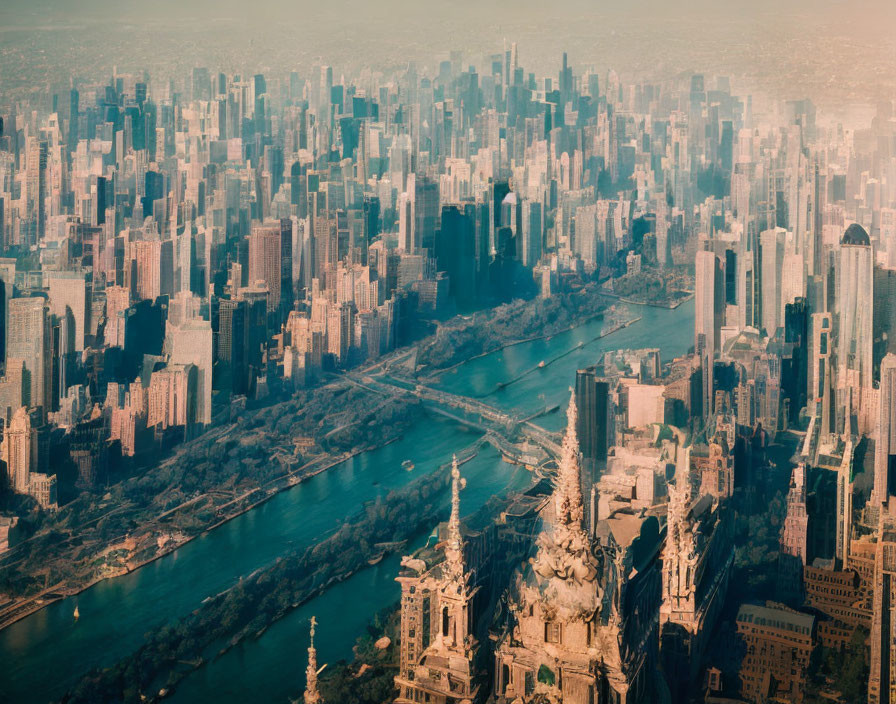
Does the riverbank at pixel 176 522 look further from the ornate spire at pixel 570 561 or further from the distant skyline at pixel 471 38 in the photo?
the ornate spire at pixel 570 561

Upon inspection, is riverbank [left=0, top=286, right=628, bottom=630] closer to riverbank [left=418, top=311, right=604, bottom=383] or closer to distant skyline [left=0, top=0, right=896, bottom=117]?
riverbank [left=418, top=311, right=604, bottom=383]

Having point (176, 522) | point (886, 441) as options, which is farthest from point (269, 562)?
point (886, 441)

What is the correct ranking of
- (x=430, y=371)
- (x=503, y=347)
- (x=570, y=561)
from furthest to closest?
(x=503, y=347), (x=430, y=371), (x=570, y=561)

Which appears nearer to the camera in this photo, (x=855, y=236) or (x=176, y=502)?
(x=176, y=502)

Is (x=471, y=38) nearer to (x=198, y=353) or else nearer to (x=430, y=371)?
(x=430, y=371)

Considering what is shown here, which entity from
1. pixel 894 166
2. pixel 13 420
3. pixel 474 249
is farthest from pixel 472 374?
pixel 894 166

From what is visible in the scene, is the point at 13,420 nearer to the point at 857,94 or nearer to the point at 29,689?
the point at 29,689

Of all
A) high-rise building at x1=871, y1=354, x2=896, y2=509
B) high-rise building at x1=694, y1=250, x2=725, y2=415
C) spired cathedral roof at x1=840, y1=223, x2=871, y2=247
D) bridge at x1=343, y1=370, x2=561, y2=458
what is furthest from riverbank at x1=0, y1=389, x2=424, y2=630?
spired cathedral roof at x1=840, y1=223, x2=871, y2=247
